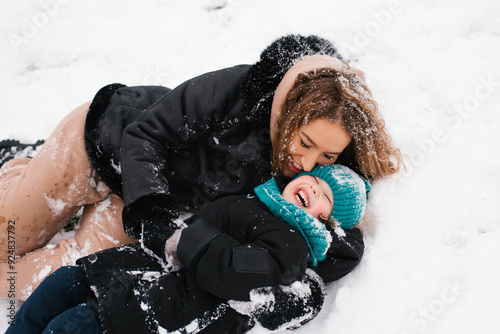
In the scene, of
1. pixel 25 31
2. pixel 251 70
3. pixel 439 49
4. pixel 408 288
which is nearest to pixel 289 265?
pixel 408 288

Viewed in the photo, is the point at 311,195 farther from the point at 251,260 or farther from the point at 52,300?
the point at 52,300

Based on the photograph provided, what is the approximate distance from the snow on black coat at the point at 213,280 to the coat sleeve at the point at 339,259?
8 centimetres

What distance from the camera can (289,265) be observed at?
1.51 m

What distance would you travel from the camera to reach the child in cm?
148

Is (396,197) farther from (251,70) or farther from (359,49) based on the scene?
(359,49)

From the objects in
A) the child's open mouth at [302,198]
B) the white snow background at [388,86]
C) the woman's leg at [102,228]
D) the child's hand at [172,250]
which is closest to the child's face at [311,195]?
the child's open mouth at [302,198]

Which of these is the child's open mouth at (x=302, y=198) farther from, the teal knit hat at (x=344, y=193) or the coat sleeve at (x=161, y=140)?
the coat sleeve at (x=161, y=140)

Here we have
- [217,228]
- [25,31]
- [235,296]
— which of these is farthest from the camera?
[25,31]

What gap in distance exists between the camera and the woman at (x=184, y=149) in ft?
5.35

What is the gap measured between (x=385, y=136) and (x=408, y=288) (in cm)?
67

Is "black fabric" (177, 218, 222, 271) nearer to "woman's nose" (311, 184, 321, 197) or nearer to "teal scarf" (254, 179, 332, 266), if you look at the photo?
"teal scarf" (254, 179, 332, 266)

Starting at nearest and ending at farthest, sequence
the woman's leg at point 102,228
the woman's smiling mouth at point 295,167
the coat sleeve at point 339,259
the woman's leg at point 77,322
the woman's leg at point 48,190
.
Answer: the woman's leg at point 77,322, the coat sleeve at point 339,259, the woman's smiling mouth at point 295,167, the woman's leg at point 48,190, the woman's leg at point 102,228

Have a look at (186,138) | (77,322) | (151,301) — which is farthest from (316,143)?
(77,322)

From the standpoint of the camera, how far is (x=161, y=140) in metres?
1.83
